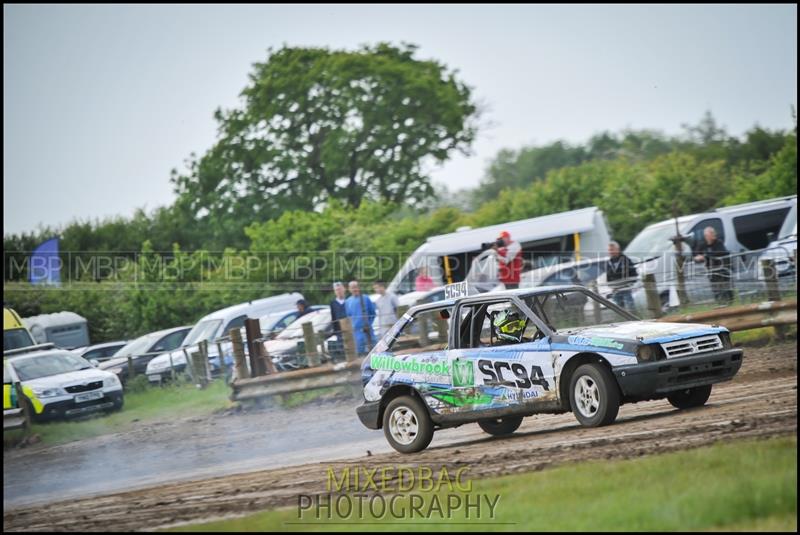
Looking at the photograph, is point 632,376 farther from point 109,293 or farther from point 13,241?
point 13,241

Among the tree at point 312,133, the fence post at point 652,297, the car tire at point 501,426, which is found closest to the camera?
the car tire at point 501,426

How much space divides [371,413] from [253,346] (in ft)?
27.4

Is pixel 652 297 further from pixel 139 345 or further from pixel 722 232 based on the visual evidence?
pixel 139 345

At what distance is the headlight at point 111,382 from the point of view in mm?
20711

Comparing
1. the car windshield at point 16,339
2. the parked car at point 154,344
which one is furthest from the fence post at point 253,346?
the car windshield at point 16,339

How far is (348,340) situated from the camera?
62.0 feet

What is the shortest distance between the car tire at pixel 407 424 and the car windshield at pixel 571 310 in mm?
1609

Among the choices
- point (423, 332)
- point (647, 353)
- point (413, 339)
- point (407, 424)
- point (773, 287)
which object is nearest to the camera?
point (647, 353)

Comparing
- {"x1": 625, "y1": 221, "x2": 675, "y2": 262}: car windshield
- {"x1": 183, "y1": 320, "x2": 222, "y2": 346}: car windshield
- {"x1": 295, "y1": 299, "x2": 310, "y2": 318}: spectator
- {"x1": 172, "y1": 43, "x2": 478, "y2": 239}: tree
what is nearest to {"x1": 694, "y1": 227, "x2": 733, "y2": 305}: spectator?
{"x1": 625, "y1": 221, "x2": 675, "y2": 262}: car windshield

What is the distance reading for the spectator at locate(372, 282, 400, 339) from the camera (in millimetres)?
18859

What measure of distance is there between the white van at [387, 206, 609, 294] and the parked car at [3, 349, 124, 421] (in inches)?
255

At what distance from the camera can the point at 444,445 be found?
1228 cm

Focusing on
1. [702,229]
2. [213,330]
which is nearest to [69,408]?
[213,330]

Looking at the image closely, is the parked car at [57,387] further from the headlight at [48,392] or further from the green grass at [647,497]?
the green grass at [647,497]
